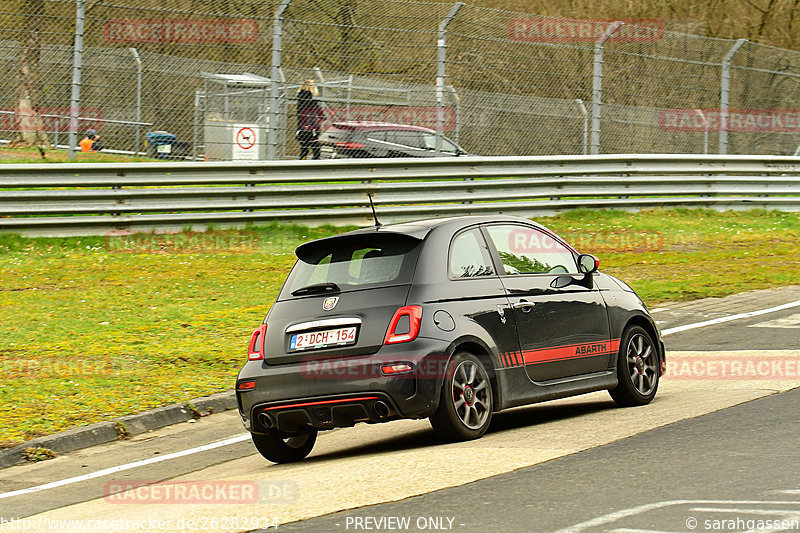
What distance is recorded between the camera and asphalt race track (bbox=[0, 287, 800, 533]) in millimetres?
5668

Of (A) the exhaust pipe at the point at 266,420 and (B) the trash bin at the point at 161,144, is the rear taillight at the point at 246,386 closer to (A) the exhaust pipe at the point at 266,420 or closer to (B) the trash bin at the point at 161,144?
(A) the exhaust pipe at the point at 266,420

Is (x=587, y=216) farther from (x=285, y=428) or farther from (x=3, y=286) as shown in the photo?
(x=285, y=428)

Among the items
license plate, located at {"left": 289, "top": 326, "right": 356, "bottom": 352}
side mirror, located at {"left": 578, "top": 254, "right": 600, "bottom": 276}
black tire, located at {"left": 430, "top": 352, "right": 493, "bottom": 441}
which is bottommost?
black tire, located at {"left": 430, "top": 352, "right": 493, "bottom": 441}

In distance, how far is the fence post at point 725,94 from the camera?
22.2m

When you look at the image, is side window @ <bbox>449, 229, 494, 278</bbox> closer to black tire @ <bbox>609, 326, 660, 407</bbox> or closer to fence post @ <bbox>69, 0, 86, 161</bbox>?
black tire @ <bbox>609, 326, 660, 407</bbox>

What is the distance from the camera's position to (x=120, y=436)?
29.1 feet

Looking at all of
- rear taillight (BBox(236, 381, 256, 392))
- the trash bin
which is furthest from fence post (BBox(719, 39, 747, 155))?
rear taillight (BBox(236, 381, 256, 392))

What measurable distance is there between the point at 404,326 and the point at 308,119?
10907 millimetres

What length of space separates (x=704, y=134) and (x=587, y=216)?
3.94 m

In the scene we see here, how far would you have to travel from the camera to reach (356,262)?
26.3 feet

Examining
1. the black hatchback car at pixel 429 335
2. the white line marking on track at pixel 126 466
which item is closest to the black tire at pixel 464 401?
the black hatchback car at pixel 429 335

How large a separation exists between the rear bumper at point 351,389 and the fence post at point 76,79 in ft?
31.1

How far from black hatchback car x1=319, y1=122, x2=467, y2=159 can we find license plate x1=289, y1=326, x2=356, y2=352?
10.9 metres

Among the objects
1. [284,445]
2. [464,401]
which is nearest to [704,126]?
[464,401]
